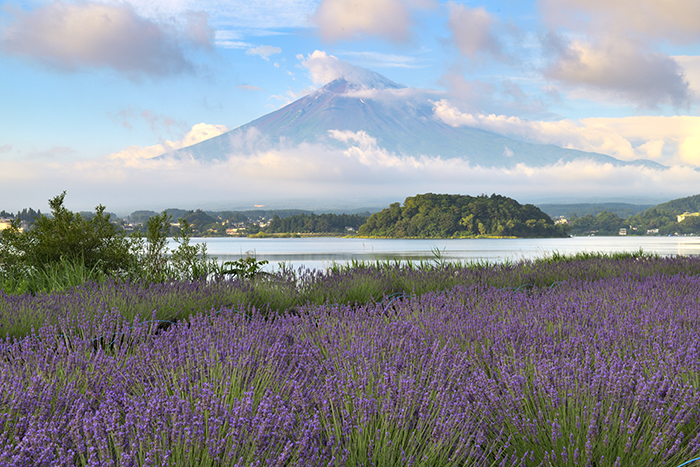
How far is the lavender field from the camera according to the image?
1562mm

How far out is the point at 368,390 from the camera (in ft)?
6.80

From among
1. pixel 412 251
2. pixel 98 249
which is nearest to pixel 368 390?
pixel 98 249

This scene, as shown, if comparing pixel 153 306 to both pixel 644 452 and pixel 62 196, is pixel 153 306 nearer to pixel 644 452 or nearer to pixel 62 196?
pixel 644 452

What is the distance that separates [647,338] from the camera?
2.99 metres

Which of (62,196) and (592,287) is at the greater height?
(62,196)

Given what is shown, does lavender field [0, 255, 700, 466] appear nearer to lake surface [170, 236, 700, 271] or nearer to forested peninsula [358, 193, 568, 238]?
lake surface [170, 236, 700, 271]

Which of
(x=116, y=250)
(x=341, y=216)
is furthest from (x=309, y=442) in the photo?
(x=341, y=216)

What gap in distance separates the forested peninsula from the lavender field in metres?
54.5

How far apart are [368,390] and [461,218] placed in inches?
2268

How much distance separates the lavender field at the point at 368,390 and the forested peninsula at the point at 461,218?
54458 millimetres

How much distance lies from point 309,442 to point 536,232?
6248 centimetres

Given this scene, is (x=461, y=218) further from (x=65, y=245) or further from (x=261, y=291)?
(x=261, y=291)

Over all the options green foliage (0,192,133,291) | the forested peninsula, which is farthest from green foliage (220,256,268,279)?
the forested peninsula

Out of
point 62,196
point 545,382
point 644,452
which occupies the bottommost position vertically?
point 644,452
